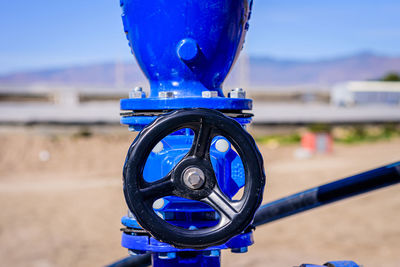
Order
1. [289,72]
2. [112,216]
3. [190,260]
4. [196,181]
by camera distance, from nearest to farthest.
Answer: [196,181], [190,260], [112,216], [289,72]

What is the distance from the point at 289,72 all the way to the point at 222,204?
108918mm

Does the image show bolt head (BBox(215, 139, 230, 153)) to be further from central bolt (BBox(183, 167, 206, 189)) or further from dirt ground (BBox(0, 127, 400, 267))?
dirt ground (BBox(0, 127, 400, 267))

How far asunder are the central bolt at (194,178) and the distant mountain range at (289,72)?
89162 mm

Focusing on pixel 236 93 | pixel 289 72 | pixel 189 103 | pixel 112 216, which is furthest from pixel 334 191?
pixel 289 72

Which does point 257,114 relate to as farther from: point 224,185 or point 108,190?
point 224,185

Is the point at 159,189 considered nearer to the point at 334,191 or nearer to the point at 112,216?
the point at 334,191

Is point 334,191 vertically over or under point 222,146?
under

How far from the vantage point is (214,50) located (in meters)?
0.99

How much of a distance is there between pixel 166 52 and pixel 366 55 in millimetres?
124681

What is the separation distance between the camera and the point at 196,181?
2.83 ft

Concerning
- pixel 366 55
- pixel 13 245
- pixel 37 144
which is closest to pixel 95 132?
pixel 37 144

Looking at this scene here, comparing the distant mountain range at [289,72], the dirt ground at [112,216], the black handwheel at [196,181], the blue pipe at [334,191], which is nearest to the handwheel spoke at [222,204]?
the black handwheel at [196,181]

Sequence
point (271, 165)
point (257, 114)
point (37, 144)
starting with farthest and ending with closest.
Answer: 1. point (257, 114)
2. point (37, 144)
3. point (271, 165)

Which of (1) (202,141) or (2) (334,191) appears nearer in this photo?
(1) (202,141)
